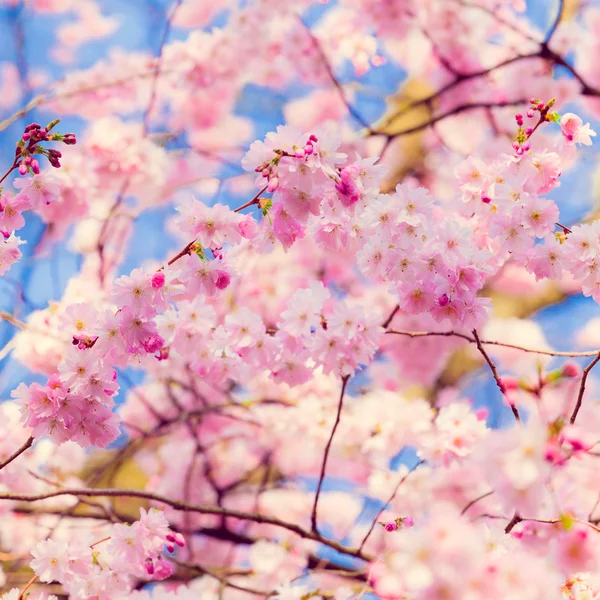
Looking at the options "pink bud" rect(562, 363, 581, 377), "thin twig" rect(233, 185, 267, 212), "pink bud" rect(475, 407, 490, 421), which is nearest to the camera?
"thin twig" rect(233, 185, 267, 212)

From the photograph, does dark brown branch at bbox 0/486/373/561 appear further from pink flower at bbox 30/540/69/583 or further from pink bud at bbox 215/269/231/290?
pink bud at bbox 215/269/231/290

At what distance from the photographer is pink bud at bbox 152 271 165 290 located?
1455 millimetres

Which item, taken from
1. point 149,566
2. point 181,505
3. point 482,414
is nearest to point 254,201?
point 181,505

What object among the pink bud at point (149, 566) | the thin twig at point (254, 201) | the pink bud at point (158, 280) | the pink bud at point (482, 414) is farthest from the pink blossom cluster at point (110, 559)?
the pink bud at point (482, 414)

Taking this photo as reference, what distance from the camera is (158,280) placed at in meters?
1.46

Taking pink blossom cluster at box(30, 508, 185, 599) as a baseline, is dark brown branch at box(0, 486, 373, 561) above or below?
above

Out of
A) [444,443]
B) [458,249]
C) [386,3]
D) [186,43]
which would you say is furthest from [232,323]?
[386,3]

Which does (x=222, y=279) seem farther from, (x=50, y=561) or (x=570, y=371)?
(x=570, y=371)

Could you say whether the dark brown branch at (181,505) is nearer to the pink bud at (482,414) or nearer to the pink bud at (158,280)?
the pink bud at (158,280)

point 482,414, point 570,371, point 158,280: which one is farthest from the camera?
point 482,414

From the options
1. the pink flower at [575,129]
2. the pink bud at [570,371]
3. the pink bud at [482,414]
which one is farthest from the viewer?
the pink bud at [482,414]

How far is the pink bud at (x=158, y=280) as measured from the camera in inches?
57.3

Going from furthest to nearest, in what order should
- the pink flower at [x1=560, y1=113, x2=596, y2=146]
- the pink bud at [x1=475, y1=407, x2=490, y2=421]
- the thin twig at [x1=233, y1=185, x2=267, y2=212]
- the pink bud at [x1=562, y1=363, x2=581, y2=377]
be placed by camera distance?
the pink bud at [x1=475, y1=407, x2=490, y2=421] → the pink bud at [x1=562, y1=363, x2=581, y2=377] → the pink flower at [x1=560, y1=113, x2=596, y2=146] → the thin twig at [x1=233, y1=185, x2=267, y2=212]

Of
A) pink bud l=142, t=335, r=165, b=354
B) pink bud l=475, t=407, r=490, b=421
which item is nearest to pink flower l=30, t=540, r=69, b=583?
pink bud l=142, t=335, r=165, b=354
